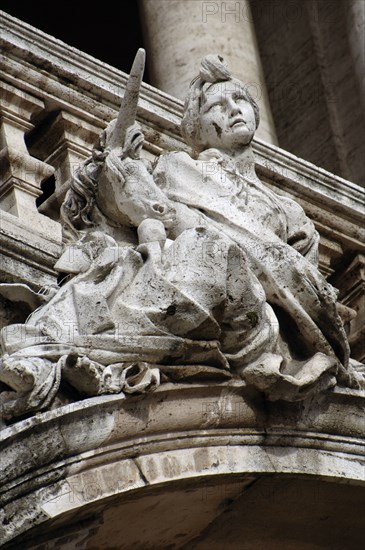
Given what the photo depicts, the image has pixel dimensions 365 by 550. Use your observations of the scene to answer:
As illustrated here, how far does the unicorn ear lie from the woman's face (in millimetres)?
525

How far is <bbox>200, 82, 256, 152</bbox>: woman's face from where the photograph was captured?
791 cm

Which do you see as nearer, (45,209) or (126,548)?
(126,548)

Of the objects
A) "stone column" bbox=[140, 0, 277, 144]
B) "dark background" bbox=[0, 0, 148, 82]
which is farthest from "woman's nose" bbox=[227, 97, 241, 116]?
"dark background" bbox=[0, 0, 148, 82]

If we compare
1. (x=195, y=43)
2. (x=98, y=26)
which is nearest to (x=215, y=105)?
(x=195, y=43)

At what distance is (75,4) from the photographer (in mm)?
15602

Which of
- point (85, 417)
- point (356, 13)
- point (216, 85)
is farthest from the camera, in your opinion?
point (356, 13)

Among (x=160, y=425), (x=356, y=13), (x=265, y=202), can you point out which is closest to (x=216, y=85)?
(x=265, y=202)

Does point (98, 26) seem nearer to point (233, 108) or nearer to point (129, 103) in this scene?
point (233, 108)

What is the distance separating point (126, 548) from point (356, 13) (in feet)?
18.8

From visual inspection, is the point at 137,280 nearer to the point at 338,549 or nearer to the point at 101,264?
the point at 101,264

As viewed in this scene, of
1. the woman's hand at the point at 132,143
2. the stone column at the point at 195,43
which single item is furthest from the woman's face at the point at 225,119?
the stone column at the point at 195,43

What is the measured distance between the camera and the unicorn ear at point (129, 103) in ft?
24.0

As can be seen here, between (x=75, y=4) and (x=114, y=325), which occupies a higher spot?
(x=75, y=4)

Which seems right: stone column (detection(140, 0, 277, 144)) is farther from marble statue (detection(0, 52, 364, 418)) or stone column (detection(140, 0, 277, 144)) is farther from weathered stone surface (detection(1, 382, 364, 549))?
weathered stone surface (detection(1, 382, 364, 549))
